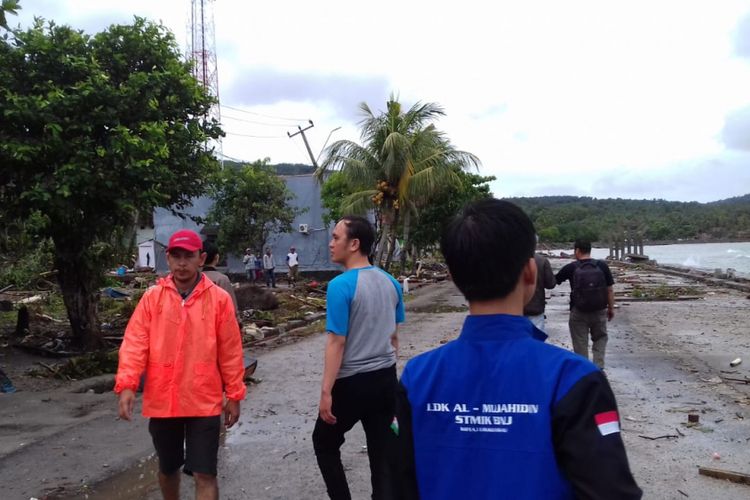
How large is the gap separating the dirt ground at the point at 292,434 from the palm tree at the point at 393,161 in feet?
34.0

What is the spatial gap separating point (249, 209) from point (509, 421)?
2537 centimetres

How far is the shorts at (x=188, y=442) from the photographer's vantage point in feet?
Answer: 11.1

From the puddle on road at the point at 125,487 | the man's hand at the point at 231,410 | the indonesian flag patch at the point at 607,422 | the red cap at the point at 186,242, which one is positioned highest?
the red cap at the point at 186,242

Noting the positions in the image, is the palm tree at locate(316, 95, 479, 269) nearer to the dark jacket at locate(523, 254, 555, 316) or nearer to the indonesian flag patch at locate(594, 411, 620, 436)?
the dark jacket at locate(523, 254, 555, 316)

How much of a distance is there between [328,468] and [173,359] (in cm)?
106

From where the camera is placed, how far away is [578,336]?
7.86m

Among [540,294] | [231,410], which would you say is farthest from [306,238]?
[231,410]

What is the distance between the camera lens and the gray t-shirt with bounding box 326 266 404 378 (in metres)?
3.48

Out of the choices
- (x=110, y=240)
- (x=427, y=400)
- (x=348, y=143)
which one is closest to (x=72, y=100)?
(x=110, y=240)

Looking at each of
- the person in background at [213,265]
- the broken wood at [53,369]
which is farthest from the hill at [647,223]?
the person in background at [213,265]

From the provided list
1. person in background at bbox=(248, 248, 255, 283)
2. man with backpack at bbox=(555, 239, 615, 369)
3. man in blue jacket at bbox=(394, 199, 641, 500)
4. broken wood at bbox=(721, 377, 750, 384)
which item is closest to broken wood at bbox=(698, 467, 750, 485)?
man with backpack at bbox=(555, 239, 615, 369)

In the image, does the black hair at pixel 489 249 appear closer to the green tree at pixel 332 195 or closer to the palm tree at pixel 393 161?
the palm tree at pixel 393 161

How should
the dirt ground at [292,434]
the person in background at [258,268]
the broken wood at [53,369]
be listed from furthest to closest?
the person in background at [258,268] → the broken wood at [53,369] → the dirt ground at [292,434]

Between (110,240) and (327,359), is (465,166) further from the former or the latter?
(327,359)
